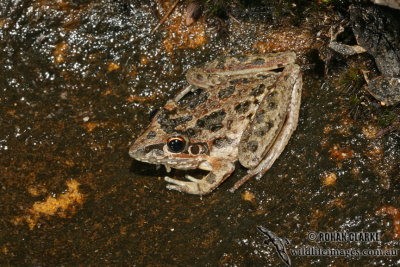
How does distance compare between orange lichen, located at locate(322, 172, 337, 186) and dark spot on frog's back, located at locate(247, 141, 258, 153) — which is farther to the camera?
orange lichen, located at locate(322, 172, 337, 186)

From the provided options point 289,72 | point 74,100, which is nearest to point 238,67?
point 289,72

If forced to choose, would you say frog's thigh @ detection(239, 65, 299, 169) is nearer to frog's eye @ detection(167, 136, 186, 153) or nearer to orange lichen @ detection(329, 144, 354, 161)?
frog's eye @ detection(167, 136, 186, 153)

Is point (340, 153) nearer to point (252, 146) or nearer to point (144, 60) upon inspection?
point (252, 146)

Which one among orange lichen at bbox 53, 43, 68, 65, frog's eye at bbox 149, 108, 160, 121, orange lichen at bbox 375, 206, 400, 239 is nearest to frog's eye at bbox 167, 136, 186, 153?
frog's eye at bbox 149, 108, 160, 121

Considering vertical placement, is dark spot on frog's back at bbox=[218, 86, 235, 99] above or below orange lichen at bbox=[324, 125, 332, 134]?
above

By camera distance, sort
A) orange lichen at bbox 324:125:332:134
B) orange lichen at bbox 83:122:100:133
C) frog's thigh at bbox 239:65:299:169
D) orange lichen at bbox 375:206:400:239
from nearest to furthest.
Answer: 1. frog's thigh at bbox 239:65:299:169
2. orange lichen at bbox 375:206:400:239
3. orange lichen at bbox 324:125:332:134
4. orange lichen at bbox 83:122:100:133

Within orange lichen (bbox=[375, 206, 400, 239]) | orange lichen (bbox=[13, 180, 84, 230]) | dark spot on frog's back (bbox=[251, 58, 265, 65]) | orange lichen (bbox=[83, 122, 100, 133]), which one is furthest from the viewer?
orange lichen (bbox=[83, 122, 100, 133])

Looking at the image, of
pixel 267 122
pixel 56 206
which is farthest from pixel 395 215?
pixel 56 206
